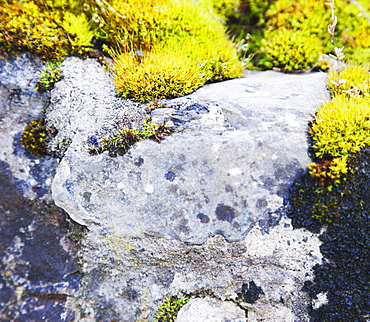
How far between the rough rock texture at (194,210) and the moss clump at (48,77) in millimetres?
755

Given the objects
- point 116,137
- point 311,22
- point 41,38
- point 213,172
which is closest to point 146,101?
point 116,137

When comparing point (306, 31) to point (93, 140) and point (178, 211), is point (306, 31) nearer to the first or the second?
point (178, 211)

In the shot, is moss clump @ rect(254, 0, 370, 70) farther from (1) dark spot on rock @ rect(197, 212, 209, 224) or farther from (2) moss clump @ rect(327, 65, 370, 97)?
(1) dark spot on rock @ rect(197, 212, 209, 224)

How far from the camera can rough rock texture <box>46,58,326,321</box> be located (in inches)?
117

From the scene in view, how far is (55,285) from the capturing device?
313cm

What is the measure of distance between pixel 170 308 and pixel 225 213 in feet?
4.38

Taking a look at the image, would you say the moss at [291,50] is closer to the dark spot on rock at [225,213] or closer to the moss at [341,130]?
the moss at [341,130]

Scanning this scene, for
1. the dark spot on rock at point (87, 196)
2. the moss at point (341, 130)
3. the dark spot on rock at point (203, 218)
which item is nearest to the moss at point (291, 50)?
the moss at point (341, 130)

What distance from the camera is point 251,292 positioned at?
123 inches

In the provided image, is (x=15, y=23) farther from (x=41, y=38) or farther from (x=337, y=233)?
(x=337, y=233)

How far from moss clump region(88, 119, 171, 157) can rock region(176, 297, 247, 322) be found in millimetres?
1955

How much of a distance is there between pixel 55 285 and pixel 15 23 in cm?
333

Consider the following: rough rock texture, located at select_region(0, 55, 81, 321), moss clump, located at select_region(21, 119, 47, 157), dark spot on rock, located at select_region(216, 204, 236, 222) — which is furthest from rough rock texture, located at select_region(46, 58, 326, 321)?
moss clump, located at select_region(21, 119, 47, 157)

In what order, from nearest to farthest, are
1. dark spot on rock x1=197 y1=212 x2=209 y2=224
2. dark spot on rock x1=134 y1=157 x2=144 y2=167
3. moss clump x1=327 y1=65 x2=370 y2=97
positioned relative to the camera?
dark spot on rock x1=197 y1=212 x2=209 y2=224 < dark spot on rock x1=134 y1=157 x2=144 y2=167 < moss clump x1=327 y1=65 x2=370 y2=97
